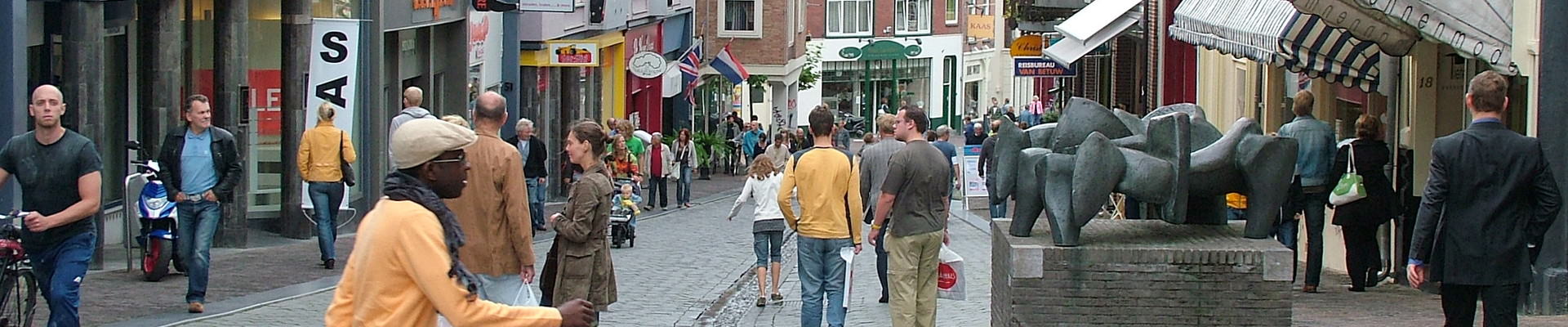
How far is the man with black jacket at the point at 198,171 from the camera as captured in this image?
12227 mm

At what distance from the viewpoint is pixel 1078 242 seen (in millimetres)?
8461

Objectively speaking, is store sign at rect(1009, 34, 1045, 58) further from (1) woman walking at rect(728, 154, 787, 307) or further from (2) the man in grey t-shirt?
(2) the man in grey t-shirt

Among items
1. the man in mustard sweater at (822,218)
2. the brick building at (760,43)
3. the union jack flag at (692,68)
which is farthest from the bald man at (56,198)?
the brick building at (760,43)

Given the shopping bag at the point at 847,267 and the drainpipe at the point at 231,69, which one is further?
the drainpipe at the point at 231,69

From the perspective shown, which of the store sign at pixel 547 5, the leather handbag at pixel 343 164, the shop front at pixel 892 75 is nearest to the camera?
the leather handbag at pixel 343 164

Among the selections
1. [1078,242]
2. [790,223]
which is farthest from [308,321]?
[1078,242]

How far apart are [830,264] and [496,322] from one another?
644cm

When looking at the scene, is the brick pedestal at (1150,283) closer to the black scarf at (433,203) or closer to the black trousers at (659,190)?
the black scarf at (433,203)

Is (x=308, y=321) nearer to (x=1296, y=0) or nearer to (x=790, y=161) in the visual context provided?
(x=790, y=161)

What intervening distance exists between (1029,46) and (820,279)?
95.9 feet

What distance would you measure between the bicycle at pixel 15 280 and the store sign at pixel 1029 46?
31.2m

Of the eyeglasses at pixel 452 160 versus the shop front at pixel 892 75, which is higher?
the shop front at pixel 892 75

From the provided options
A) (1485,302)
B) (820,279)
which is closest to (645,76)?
(820,279)

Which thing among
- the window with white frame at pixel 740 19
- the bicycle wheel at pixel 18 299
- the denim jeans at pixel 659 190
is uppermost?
the window with white frame at pixel 740 19
